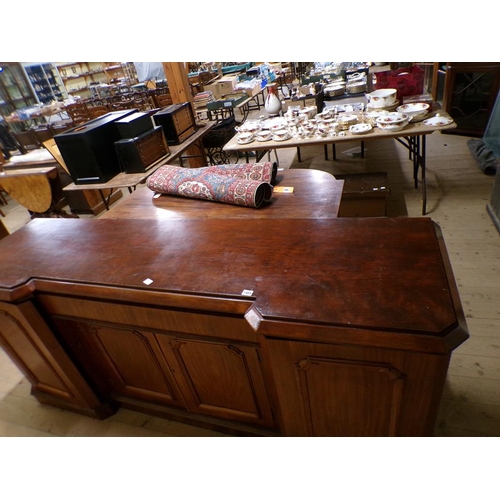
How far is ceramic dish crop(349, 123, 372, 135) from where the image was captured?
→ 255 centimetres

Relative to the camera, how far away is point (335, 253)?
0.99m

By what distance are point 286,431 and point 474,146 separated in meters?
3.92

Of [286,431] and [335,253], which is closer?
[335,253]

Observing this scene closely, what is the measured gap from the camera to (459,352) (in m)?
1.71

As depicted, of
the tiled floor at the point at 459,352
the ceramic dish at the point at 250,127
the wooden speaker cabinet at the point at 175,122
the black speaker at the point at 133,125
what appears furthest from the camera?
the wooden speaker cabinet at the point at 175,122

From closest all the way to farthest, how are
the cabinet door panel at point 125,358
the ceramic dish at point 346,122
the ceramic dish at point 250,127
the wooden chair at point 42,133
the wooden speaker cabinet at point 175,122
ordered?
1. the cabinet door panel at point 125,358
2. the ceramic dish at point 346,122
3. the ceramic dish at point 250,127
4. the wooden speaker cabinet at point 175,122
5. the wooden chair at point 42,133

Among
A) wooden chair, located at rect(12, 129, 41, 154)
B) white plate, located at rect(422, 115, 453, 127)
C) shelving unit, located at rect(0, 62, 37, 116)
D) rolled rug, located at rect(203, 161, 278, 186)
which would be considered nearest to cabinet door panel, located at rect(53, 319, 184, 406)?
rolled rug, located at rect(203, 161, 278, 186)

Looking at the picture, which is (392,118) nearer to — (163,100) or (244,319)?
(244,319)

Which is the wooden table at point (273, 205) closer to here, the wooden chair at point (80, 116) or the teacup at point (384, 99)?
the teacup at point (384, 99)

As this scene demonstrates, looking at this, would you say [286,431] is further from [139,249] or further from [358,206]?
[358,206]

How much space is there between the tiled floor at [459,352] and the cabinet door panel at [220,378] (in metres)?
0.30

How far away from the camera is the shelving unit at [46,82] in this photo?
851cm

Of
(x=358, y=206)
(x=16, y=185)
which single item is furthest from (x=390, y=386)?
(x=16, y=185)

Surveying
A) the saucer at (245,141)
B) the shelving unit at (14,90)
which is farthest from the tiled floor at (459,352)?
the shelving unit at (14,90)
